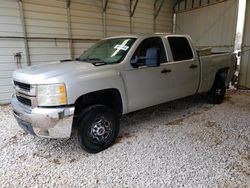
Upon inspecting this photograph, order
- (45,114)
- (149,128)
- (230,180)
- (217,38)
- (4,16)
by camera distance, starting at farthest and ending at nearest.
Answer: (217,38) < (4,16) < (149,128) < (45,114) < (230,180)

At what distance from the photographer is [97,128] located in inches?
117

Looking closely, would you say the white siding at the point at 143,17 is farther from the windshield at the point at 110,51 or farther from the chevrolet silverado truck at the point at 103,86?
the windshield at the point at 110,51

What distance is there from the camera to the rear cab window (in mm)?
4043

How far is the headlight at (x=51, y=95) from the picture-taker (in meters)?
2.53

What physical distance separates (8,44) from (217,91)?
611 centimetres

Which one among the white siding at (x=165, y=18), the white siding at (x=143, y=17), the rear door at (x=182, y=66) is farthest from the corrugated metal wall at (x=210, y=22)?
the rear door at (x=182, y=66)

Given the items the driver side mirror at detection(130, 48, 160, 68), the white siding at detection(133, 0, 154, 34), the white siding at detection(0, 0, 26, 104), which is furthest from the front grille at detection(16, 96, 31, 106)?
the white siding at detection(133, 0, 154, 34)

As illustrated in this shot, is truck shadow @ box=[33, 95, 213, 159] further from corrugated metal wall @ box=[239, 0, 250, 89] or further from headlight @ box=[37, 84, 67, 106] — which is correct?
corrugated metal wall @ box=[239, 0, 250, 89]

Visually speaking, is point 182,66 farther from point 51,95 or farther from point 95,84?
point 51,95

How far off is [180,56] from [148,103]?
133 centimetres

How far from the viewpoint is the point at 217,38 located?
8.41 metres

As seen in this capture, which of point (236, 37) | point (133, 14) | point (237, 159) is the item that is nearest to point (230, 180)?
point (237, 159)

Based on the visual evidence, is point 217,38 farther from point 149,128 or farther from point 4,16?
point 4,16

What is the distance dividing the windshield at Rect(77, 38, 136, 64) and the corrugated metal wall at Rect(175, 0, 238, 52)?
20.0ft
